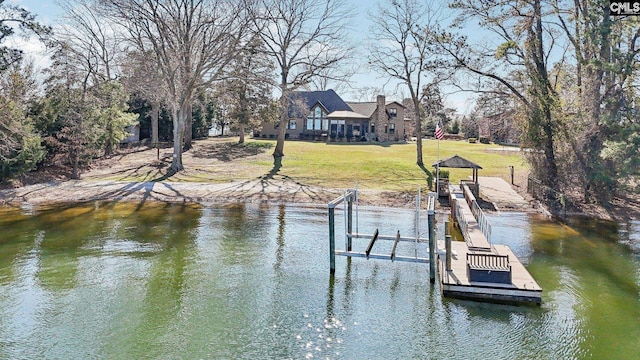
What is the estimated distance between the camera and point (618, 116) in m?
17.8

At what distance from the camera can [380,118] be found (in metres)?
49.3

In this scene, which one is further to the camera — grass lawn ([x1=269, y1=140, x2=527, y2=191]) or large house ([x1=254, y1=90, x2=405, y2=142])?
large house ([x1=254, y1=90, x2=405, y2=142])

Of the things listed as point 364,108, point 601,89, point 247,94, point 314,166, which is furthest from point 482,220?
point 364,108

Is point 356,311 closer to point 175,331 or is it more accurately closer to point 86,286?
point 175,331

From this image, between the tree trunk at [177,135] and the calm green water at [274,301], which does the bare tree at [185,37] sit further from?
the calm green water at [274,301]

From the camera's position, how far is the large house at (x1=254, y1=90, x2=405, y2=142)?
159 ft

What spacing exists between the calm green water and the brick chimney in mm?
34347

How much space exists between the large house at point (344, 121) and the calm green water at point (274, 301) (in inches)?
1328

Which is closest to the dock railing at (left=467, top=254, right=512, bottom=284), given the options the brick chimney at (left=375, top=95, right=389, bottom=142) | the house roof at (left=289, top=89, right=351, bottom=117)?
the brick chimney at (left=375, top=95, right=389, bottom=142)

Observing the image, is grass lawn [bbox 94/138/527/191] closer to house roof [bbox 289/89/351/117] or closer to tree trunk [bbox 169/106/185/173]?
tree trunk [bbox 169/106/185/173]

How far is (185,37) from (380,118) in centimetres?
2859

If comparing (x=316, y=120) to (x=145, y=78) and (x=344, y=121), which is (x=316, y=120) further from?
(x=145, y=78)

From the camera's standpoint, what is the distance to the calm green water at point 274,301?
7.80m

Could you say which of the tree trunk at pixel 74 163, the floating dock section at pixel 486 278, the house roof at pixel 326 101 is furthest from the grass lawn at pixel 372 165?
the floating dock section at pixel 486 278
